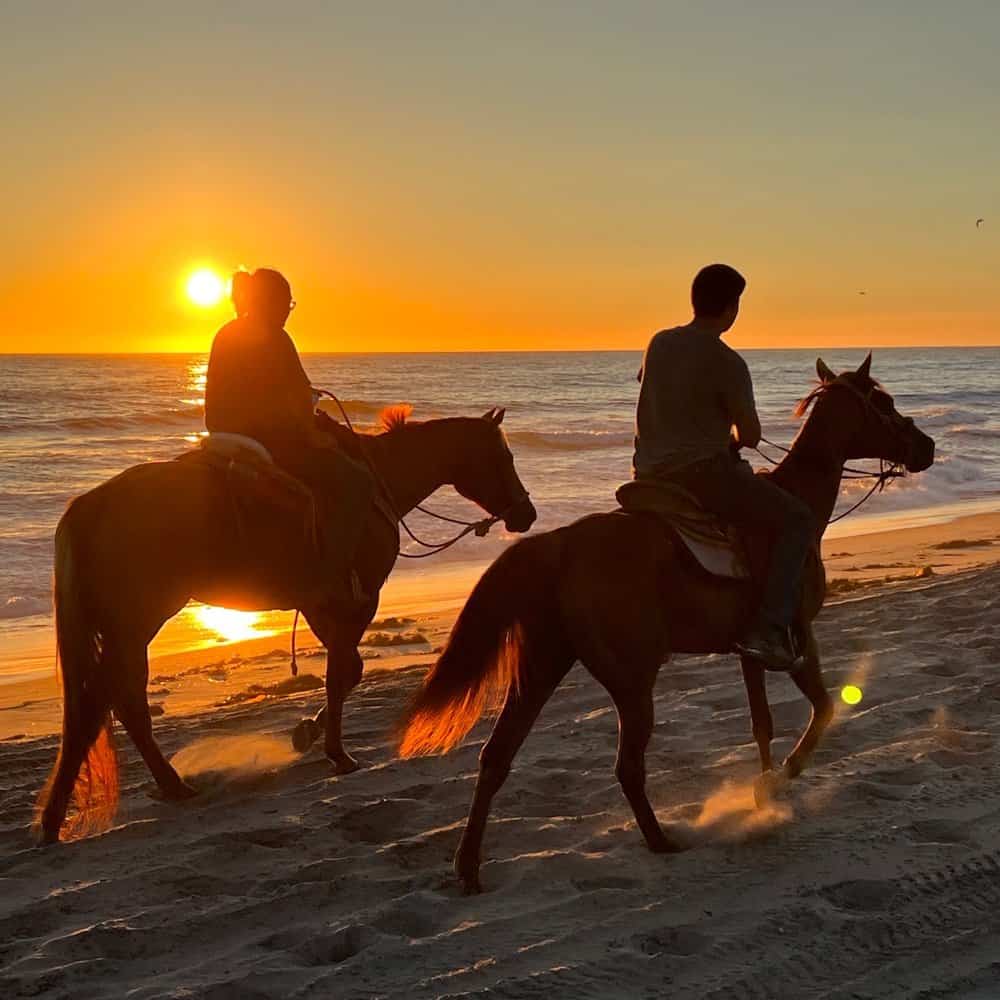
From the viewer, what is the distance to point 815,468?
19.4 feet

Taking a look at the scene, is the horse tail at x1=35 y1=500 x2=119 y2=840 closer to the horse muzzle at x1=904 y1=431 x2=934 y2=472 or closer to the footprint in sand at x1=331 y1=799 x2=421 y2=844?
the footprint in sand at x1=331 y1=799 x2=421 y2=844

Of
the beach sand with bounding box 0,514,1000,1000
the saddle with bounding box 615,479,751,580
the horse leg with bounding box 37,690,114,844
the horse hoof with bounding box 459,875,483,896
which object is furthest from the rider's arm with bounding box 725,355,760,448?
the horse leg with bounding box 37,690,114,844

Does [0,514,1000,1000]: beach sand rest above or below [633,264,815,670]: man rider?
below

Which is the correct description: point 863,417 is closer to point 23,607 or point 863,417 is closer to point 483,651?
point 483,651

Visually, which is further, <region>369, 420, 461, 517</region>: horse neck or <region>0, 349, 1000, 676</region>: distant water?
<region>0, 349, 1000, 676</region>: distant water

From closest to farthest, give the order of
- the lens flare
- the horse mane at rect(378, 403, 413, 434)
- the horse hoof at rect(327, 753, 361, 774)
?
1. the horse hoof at rect(327, 753, 361, 774)
2. the lens flare
3. the horse mane at rect(378, 403, 413, 434)

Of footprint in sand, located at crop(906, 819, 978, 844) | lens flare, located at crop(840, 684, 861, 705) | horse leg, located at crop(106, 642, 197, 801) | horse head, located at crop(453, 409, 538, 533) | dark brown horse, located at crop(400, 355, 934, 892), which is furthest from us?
horse head, located at crop(453, 409, 538, 533)

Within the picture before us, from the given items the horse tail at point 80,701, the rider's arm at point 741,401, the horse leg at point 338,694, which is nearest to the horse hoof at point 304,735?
the horse leg at point 338,694

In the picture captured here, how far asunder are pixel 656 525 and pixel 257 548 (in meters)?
2.66

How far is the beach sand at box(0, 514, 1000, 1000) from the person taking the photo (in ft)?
13.1

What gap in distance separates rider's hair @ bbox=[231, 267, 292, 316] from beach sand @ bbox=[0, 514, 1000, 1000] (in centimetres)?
278

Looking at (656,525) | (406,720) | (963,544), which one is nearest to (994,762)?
(656,525)

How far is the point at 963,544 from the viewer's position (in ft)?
54.3

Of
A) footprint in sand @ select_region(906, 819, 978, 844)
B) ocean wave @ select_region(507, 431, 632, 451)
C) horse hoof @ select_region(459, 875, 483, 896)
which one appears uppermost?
footprint in sand @ select_region(906, 819, 978, 844)
